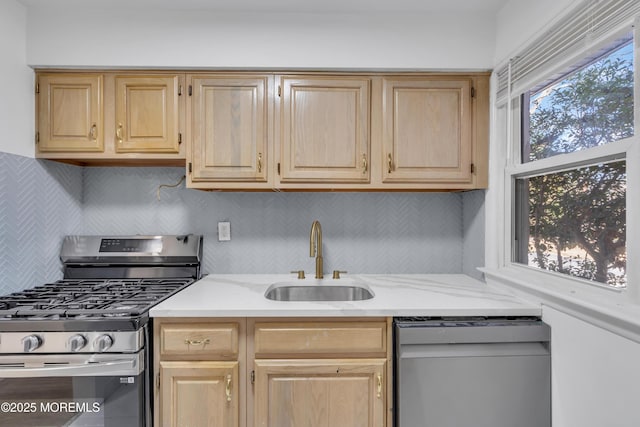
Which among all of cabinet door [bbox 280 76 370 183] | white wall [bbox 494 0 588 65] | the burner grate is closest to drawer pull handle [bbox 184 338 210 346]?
the burner grate

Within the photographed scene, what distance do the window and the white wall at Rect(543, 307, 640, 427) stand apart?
19cm

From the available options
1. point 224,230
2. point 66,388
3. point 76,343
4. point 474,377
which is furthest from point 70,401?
point 474,377

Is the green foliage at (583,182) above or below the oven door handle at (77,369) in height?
above

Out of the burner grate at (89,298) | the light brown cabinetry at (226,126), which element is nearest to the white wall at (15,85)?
the burner grate at (89,298)

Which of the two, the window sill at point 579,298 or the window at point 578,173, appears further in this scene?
the window at point 578,173

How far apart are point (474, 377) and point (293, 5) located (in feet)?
6.14

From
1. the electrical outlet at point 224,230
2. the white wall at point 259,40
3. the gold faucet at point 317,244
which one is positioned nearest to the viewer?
the white wall at point 259,40

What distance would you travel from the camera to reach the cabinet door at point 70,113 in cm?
178

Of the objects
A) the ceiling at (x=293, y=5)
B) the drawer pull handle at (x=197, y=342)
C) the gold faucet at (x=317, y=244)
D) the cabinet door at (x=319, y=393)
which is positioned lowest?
the cabinet door at (x=319, y=393)

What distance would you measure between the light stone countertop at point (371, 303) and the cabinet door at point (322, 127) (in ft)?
2.08

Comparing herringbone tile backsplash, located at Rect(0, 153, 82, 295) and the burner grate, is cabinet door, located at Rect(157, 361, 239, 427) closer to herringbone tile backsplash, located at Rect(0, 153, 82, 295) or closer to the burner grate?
the burner grate

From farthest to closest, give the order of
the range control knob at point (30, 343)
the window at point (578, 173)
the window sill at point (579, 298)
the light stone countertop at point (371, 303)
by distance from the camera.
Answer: the light stone countertop at point (371, 303) < the range control knob at point (30, 343) < the window at point (578, 173) < the window sill at point (579, 298)

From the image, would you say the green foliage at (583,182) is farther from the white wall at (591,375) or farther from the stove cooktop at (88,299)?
the stove cooktop at (88,299)

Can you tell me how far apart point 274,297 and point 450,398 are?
3.25 feet
